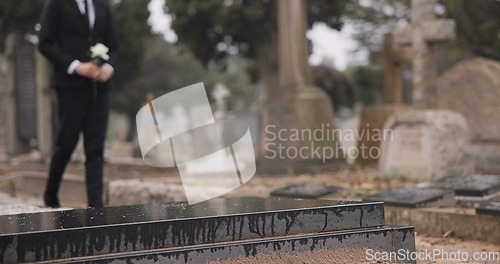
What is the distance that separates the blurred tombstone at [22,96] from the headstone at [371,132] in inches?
275

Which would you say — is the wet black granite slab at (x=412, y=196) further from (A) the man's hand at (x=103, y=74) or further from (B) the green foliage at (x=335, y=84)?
(B) the green foliage at (x=335, y=84)

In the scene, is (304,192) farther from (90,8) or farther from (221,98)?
(221,98)

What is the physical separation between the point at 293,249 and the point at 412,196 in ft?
7.15

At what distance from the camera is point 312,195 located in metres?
4.92

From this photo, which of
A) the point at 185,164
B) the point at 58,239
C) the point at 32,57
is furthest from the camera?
the point at 32,57

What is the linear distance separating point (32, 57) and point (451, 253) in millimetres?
13405

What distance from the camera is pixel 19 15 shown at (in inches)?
609

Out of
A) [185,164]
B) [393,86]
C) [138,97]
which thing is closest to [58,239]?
[185,164]

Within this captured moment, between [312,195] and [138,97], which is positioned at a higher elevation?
[138,97]

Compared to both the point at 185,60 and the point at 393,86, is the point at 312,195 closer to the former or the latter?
the point at 393,86

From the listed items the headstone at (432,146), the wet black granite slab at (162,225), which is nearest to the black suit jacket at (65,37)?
the wet black granite slab at (162,225)

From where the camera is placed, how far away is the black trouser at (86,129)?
14.8ft

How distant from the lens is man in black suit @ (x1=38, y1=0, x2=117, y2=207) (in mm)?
4508
